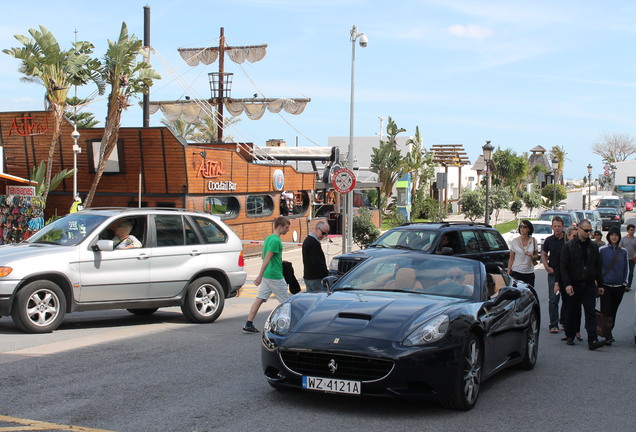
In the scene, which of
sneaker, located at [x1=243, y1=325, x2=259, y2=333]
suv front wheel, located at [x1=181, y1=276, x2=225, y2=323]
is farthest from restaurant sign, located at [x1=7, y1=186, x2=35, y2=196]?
sneaker, located at [x1=243, y1=325, x2=259, y2=333]

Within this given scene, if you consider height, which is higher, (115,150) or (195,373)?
(115,150)

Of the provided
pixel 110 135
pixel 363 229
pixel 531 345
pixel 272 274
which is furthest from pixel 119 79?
pixel 531 345

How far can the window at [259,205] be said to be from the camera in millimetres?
29688

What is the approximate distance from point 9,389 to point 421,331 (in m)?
3.73

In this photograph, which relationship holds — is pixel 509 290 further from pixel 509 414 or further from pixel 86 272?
pixel 86 272

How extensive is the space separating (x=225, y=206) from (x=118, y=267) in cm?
1746

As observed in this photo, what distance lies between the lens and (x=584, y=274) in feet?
35.1

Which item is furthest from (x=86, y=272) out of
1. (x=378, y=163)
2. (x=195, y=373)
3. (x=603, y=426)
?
(x=378, y=163)

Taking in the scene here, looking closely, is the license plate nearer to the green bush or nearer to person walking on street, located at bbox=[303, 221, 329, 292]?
person walking on street, located at bbox=[303, 221, 329, 292]

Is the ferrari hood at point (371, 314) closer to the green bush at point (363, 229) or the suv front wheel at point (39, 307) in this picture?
the suv front wheel at point (39, 307)

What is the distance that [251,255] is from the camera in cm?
2809

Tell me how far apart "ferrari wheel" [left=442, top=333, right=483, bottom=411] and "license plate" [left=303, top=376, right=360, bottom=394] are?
0.81 metres

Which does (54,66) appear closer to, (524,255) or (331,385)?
(524,255)

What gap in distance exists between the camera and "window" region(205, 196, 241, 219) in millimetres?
28031
